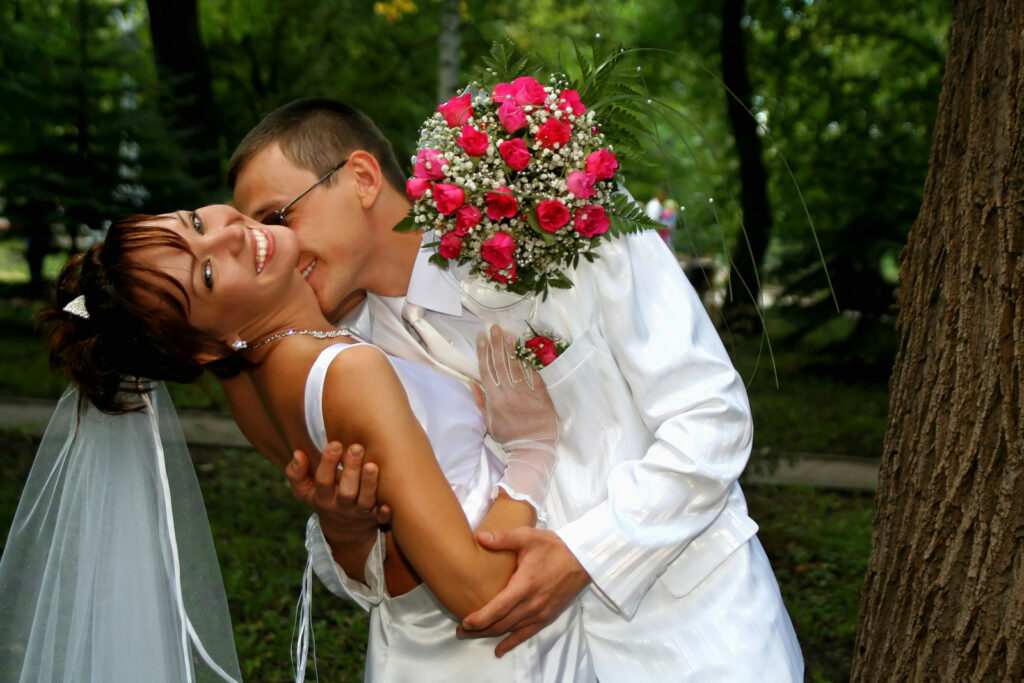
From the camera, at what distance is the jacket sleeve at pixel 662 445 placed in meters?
2.11

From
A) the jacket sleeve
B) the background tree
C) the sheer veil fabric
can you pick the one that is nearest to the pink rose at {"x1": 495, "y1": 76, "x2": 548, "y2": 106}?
the jacket sleeve

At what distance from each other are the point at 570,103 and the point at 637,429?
870mm

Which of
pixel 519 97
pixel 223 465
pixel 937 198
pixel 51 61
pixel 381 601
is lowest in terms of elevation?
pixel 223 465

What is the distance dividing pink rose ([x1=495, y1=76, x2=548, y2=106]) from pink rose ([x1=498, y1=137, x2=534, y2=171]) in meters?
0.12

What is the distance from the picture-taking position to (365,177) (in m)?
2.80

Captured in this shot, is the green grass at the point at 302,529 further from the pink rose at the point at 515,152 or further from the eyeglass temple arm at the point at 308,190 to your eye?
the pink rose at the point at 515,152

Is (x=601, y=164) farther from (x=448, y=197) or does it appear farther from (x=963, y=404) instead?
(x=963, y=404)

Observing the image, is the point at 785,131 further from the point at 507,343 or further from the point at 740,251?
the point at 507,343

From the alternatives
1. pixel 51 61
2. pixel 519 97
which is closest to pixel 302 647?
pixel 519 97

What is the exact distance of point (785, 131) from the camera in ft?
53.9

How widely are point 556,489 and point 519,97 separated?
1.03 metres

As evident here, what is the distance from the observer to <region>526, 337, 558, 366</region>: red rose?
2.34m

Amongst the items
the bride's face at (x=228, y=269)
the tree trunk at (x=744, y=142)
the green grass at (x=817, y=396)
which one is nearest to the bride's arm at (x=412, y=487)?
the bride's face at (x=228, y=269)

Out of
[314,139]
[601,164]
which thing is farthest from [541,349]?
[314,139]
